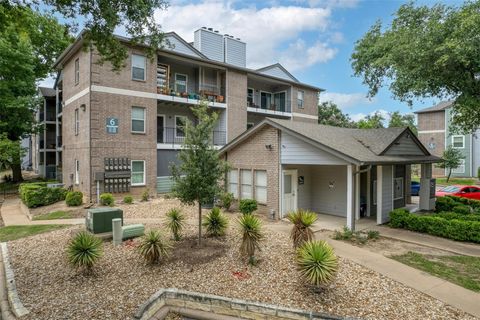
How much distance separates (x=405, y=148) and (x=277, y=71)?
651 inches

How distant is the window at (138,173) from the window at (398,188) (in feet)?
48.2

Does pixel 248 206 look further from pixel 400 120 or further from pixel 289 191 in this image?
pixel 400 120

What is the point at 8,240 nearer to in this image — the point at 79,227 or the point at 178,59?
the point at 79,227

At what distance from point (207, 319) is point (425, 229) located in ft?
33.5

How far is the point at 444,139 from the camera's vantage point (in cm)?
3766

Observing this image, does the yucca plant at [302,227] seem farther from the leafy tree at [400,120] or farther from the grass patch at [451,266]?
the leafy tree at [400,120]

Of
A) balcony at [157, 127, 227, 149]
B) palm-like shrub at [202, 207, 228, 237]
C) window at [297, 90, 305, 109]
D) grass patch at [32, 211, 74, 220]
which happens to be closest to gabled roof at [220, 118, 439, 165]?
palm-like shrub at [202, 207, 228, 237]

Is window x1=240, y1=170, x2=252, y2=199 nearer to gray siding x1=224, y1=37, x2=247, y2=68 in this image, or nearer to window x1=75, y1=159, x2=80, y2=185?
window x1=75, y1=159, x2=80, y2=185

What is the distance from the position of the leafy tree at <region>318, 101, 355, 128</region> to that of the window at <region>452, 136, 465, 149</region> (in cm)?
1491

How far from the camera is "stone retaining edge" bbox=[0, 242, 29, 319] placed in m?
5.69

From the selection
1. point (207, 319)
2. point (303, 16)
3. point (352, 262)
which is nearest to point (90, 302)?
point (207, 319)

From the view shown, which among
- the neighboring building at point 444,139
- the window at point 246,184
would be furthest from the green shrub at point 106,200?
the neighboring building at point 444,139

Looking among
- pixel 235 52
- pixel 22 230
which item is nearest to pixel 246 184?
pixel 22 230

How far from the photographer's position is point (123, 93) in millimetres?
18359
